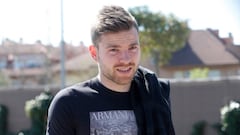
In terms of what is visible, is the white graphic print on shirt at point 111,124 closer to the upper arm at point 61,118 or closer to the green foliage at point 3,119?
the upper arm at point 61,118

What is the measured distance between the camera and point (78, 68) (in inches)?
1918

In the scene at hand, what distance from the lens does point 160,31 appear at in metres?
37.3

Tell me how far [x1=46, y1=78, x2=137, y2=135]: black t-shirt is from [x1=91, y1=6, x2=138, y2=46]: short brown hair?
0.22 meters

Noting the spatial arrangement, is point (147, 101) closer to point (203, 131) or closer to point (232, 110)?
point (232, 110)

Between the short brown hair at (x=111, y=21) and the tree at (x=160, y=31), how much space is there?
113ft

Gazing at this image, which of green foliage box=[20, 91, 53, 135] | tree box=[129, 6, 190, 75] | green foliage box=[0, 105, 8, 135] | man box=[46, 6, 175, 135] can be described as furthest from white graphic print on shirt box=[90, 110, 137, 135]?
tree box=[129, 6, 190, 75]

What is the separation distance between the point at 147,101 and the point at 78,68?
46446mm

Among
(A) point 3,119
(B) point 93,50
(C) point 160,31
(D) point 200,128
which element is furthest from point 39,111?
(C) point 160,31

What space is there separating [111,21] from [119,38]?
7cm

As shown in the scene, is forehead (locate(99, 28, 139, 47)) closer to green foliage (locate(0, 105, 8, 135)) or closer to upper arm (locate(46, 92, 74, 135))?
upper arm (locate(46, 92, 74, 135))

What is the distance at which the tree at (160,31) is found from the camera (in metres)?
36.8

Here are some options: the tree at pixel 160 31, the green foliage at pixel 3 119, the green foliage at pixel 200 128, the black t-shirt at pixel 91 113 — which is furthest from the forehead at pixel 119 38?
the tree at pixel 160 31

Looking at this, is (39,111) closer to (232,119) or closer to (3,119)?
(3,119)

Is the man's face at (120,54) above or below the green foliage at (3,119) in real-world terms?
above
